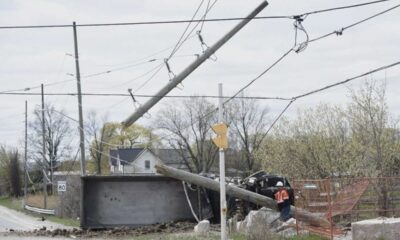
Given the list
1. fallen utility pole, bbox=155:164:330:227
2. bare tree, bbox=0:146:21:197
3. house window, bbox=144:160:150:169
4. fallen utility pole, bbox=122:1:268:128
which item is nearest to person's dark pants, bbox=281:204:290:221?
fallen utility pole, bbox=155:164:330:227

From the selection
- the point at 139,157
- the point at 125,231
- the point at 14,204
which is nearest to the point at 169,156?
the point at 139,157

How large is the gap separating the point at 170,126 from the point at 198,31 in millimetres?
68585

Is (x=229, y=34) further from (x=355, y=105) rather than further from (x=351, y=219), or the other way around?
(x=355, y=105)

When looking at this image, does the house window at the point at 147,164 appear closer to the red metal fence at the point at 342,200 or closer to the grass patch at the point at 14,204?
the grass patch at the point at 14,204

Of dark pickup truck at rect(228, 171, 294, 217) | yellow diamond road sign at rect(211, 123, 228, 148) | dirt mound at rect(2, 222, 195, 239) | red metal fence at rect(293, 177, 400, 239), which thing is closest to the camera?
yellow diamond road sign at rect(211, 123, 228, 148)

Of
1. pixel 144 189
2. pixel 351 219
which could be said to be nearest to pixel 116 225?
pixel 144 189

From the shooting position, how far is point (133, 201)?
27.3 meters

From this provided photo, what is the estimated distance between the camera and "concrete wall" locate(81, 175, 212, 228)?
2670cm

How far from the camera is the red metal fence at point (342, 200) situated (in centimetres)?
1855

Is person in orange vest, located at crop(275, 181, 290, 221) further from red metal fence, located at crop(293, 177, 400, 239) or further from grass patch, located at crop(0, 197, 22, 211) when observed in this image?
grass patch, located at crop(0, 197, 22, 211)

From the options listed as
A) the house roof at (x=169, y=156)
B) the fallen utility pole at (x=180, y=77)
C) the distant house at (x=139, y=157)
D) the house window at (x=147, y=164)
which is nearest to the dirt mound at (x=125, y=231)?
the fallen utility pole at (x=180, y=77)

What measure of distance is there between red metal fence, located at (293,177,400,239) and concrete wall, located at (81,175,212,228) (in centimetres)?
750

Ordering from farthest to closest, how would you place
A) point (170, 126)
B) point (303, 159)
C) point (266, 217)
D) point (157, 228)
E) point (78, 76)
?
point (170, 126) < point (78, 76) < point (303, 159) < point (157, 228) < point (266, 217)

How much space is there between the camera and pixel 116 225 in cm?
2686
